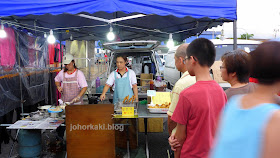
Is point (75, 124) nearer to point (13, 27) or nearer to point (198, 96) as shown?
point (198, 96)

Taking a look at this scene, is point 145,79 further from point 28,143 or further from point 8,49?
point 28,143

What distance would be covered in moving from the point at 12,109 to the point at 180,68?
4559mm

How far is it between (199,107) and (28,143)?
10.8 ft

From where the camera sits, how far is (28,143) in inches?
151

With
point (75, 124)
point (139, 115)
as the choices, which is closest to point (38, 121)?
point (75, 124)

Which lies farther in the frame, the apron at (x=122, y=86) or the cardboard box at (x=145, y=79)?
the cardboard box at (x=145, y=79)

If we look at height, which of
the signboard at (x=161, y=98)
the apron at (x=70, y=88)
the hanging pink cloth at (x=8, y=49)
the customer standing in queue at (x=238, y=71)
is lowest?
the signboard at (x=161, y=98)

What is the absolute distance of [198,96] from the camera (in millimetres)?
1680

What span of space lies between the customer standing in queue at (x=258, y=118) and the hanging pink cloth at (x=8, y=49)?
16.9 ft

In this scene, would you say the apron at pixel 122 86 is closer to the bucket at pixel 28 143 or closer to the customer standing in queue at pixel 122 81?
the customer standing in queue at pixel 122 81

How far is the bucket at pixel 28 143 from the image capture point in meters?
3.82

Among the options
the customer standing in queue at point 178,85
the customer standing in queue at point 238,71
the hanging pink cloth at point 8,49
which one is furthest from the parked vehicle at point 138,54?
the customer standing in queue at point 178,85

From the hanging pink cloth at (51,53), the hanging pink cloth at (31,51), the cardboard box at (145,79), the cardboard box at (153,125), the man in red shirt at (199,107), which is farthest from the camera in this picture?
the hanging pink cloth at (51,53)

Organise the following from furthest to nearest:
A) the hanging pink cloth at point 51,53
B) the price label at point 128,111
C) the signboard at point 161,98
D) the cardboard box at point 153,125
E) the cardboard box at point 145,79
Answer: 1. the hanging pink cloth at point 51,53
2. the cardboard box at point 145,79
3. the cardboard box at point 153,125
4. the signboard at point 161,98
5. the price label at point 128,111
